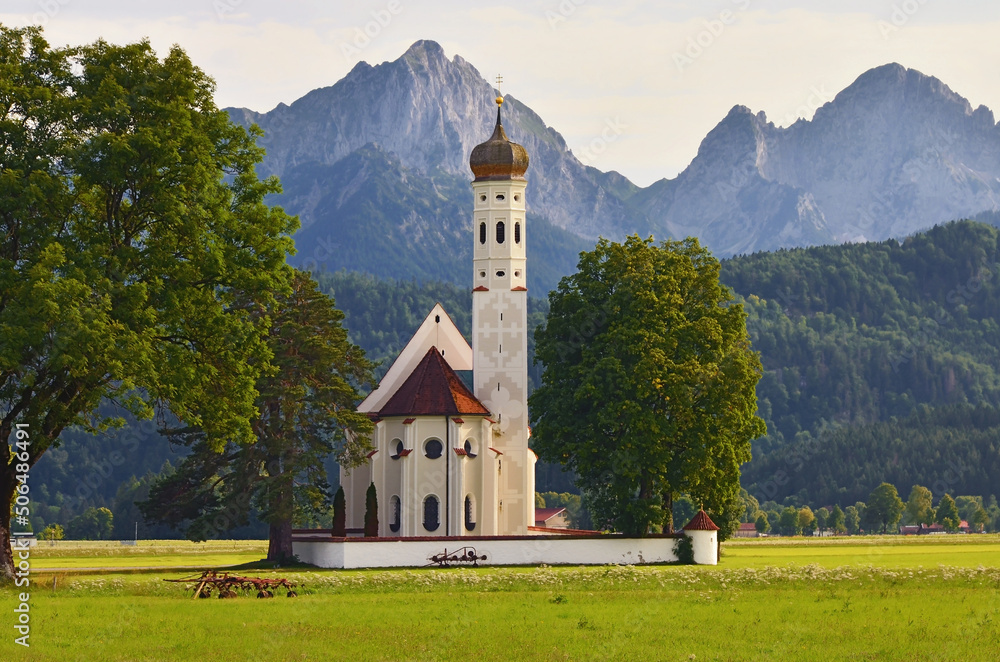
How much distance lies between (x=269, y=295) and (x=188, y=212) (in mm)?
3586

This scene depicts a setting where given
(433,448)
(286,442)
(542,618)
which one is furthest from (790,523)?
(542,618)

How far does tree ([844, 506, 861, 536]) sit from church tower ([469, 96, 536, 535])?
4136 inches

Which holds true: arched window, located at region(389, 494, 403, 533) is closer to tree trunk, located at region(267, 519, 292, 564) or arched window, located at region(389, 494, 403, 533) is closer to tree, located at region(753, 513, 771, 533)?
tree trunk, located at region(267, 519, 292, 564)

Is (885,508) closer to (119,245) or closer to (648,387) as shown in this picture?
(648,387)

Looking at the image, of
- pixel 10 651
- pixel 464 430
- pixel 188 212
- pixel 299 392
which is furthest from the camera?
pixel 464 430

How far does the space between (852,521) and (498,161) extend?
111507mm

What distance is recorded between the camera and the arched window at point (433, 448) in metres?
72.1

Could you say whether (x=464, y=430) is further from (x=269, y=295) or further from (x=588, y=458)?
(x=269, y=295)

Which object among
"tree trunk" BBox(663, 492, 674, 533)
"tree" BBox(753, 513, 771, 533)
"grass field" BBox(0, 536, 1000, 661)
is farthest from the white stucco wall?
"tree" BBox(753, 513, 771, 533)

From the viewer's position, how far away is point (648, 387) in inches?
2445

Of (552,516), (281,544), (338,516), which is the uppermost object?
(552,516)

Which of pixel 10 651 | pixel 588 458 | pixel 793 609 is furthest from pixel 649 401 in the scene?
pixel 10 651

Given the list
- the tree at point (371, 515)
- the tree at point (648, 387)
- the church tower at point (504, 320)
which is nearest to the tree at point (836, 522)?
the church tower at point (504, 320)

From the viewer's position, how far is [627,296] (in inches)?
2564
